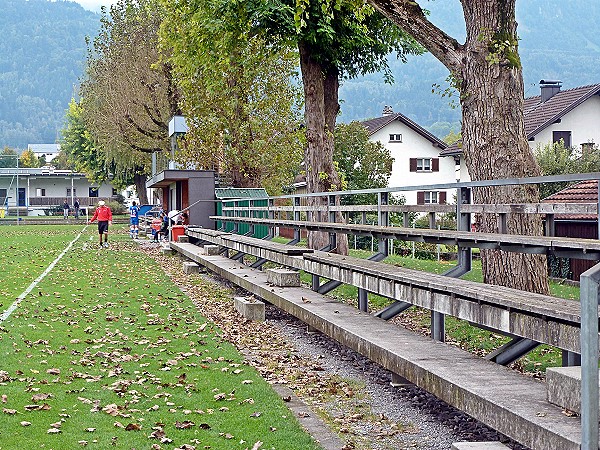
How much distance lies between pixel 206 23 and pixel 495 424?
21443 millimetres

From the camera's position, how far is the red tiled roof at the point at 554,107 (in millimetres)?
51531

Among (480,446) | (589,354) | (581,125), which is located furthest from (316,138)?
(581,125)

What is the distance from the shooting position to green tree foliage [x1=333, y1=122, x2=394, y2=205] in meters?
52.6

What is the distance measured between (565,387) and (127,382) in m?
4.62

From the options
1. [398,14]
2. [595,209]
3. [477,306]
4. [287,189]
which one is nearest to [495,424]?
[477,306]

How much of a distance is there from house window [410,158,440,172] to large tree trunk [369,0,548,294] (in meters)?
56.6

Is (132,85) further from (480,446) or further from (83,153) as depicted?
(480,446)

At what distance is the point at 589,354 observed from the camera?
3.68 metres

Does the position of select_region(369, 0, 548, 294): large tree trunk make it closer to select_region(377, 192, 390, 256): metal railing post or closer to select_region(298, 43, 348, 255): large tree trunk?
select_region(377, 192, 390, 256): metal railing post

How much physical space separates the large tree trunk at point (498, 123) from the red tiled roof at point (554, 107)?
38170mm

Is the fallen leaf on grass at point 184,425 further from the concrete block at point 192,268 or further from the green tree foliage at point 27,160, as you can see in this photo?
the green tree foliage at point 27,160

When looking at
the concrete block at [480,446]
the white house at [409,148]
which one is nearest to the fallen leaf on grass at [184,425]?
the concrete block at [480,446]

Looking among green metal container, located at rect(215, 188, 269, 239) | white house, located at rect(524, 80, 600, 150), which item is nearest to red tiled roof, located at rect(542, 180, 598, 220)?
green metal container, located at rect(215, 188, 269, 239)

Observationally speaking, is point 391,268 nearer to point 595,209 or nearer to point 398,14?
point 595,209
